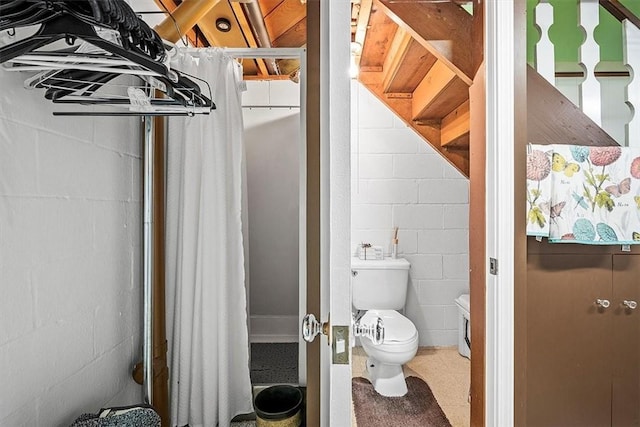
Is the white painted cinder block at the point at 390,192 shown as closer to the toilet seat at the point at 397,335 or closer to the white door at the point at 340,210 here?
the toilet seat at the point at 397,335

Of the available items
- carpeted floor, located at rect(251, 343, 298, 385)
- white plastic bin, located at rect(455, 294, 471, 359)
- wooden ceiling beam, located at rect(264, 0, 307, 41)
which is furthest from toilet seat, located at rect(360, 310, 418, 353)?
wooden ceiling beam, located at rect(264, 0, 307, 41)

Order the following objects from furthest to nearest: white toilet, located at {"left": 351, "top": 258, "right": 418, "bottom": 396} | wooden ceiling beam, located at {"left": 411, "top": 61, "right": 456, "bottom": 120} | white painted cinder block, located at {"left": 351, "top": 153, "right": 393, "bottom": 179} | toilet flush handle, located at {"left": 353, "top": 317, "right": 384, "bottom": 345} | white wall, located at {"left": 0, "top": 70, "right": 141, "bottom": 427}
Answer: white painted cinder block, located at {"left": 351, "top": 153, "right": 393, "bottom": 179} → white toilet, located at {"left": 351, "top": 258, "right": 418, "bottom": 396} → wooden ceiling beam, located at {"left": 411, "top": 61, "right": 456, "bottom": 120} → white wall, located at {"left": 0, "top": 70, "right": 141, "bottom": 427} → toilet flush handle, located at {"left": 353, "top": 317, "right": 384, "bottom": 345}

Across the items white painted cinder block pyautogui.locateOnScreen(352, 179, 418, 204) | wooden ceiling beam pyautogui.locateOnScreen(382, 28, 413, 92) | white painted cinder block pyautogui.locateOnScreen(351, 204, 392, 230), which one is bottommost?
white painted cinder block pyautogui.locateOnScreen(351, 204, 392, 230)

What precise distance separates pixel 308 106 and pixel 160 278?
3.00ft

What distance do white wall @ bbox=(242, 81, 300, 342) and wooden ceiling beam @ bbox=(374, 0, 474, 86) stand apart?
0.94 meters

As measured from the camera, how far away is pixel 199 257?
149 centimetres

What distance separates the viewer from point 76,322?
44.1 inches

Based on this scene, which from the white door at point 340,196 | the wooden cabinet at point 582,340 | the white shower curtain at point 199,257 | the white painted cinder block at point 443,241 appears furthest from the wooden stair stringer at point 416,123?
the white door at point 340,196

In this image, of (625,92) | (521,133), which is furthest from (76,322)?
(625,92)

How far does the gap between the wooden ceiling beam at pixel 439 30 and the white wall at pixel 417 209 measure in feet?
3.55

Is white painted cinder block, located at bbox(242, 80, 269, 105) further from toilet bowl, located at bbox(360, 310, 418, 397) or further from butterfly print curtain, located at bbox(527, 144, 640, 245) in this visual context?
butterfly print curtain, located at bbox(527, 144, 640, 245)

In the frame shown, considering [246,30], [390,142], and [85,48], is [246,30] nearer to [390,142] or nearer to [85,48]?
[390,142]

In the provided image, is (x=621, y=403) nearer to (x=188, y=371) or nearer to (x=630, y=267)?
(x=630, y=267)

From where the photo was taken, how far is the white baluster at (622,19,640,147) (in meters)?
1.62
